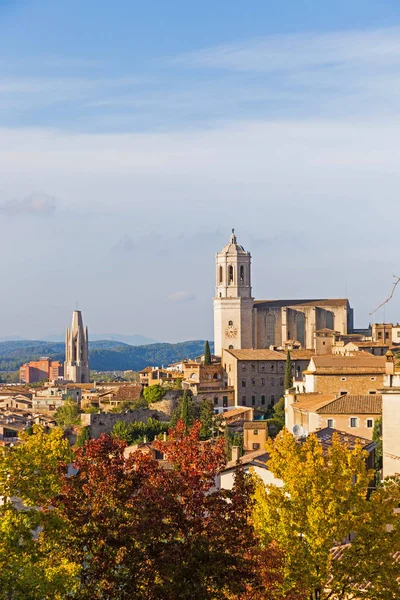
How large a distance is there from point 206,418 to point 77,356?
90437 millimetres

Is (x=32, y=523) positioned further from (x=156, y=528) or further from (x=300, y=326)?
(x=300, y=326)

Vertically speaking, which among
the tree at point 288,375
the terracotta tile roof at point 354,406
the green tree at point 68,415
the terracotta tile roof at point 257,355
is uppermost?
the terracotta tile roof at point 257,355

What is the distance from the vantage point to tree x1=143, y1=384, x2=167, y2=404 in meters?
86.5

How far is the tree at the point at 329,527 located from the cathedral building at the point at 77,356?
146 meters

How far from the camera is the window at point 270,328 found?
113 m

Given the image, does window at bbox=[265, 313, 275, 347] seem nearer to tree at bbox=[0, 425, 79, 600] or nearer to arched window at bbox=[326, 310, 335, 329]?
arched window at bbox=[326, 310, 335, 329]

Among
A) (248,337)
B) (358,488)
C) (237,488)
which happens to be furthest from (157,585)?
(248,337)

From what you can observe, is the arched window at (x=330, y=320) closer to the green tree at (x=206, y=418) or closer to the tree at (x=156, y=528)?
the green tree at (x=206, y=418)

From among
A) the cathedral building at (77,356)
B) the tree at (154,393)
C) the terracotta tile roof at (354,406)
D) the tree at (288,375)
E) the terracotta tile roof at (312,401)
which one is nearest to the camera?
the terracotta tile roof at (354,406)

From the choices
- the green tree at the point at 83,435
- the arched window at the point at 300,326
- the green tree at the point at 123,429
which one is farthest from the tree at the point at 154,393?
the arched window at the point at 300,326

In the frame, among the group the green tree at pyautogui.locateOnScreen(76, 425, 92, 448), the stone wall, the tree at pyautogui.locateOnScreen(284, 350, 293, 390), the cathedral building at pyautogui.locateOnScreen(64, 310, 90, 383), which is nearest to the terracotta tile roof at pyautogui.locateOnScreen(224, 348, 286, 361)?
the tree at pyautogui.locateOnScreen(284, 350, 293, 390)

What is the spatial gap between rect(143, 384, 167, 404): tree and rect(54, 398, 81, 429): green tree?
16.6ft

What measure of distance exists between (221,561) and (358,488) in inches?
145

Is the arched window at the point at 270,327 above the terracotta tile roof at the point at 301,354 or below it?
above
